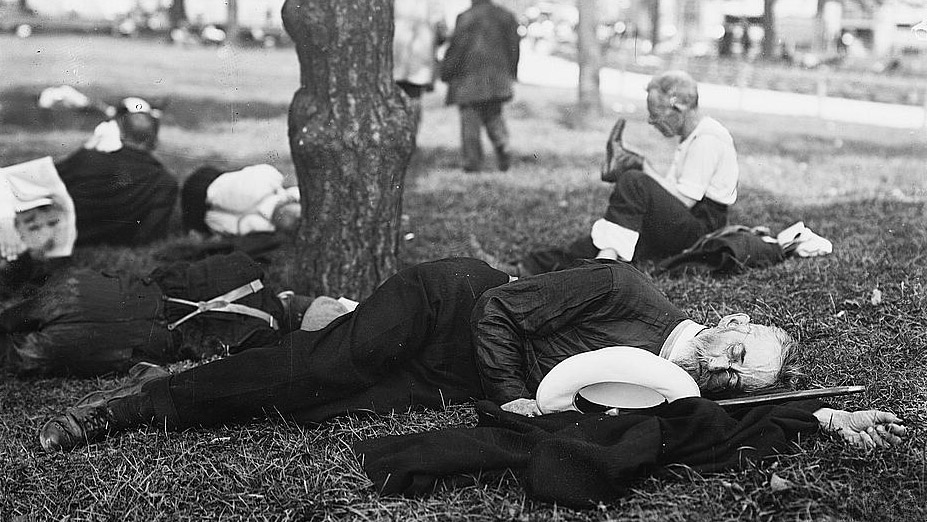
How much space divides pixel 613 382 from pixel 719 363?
36 centimetres

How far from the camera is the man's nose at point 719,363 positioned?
322 centimetres

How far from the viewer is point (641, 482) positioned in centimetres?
300

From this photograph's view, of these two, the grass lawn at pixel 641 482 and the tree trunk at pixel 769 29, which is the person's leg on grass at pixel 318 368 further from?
Answer: the tree trunk at pixel 769 29

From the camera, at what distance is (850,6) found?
47.2ft

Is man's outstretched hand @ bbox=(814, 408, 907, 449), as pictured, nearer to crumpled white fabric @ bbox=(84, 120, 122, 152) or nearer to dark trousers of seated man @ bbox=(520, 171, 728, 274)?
dark trousers of seated man @ bbox=(520, 171, 728, 274)

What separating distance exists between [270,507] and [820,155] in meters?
7.84

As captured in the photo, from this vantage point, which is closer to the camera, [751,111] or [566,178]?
[566,178]

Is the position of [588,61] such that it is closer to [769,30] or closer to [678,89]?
[769,30]

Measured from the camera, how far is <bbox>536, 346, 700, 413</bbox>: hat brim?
3141mm

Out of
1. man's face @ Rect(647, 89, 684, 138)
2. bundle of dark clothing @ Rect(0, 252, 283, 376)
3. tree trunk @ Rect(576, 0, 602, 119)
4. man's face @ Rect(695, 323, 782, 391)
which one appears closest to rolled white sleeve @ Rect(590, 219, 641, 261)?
man's face @ Rect(647, 89, 684, 138)

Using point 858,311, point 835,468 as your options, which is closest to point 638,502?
point 835,468

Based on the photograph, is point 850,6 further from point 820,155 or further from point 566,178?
point 566,178

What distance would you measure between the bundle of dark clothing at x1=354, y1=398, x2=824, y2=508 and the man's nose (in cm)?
16

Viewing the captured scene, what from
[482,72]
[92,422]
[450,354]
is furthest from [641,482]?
[482,72]
